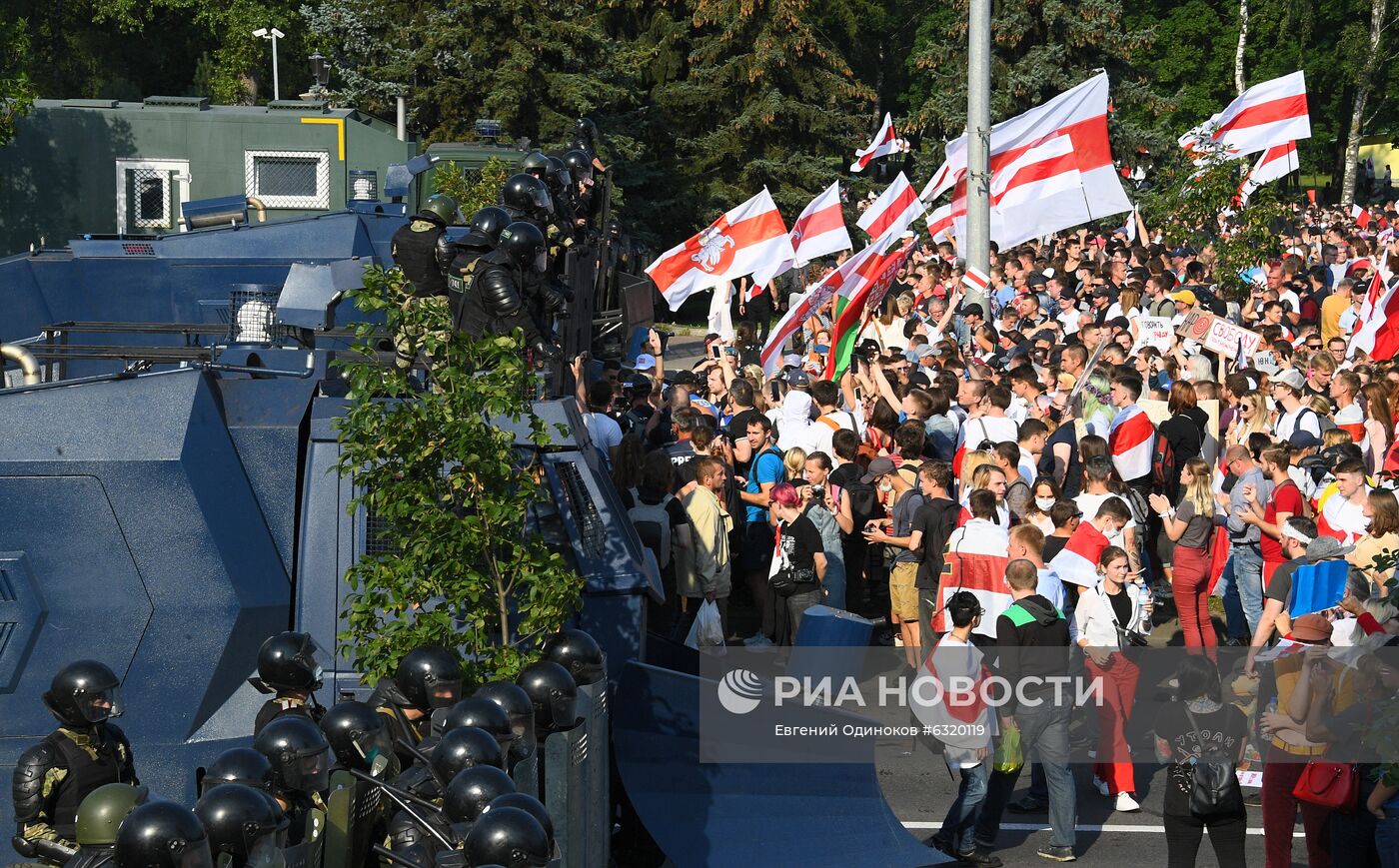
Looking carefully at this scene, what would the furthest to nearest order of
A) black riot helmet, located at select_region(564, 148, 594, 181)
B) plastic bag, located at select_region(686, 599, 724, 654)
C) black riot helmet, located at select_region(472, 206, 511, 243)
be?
black riot helmet, located at select_region(564, 148, 594, 181)
plastic bag, located at select_region(686, 599, 724, 654)
black riot helmet, located at select_region(472, 206, 511, 243)

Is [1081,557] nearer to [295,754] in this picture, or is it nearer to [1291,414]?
[1291,414]

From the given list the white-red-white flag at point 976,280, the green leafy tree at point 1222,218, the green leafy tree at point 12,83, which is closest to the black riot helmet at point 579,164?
the white-red-white flag at point 976,280

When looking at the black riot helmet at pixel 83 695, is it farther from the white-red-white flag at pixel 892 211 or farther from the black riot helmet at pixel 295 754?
the white-red-white flag at pixel 892 211

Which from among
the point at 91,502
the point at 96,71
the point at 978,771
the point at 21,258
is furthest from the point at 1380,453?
the point at 96,71

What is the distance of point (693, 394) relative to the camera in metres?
16.2

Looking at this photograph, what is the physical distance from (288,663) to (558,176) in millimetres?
7067

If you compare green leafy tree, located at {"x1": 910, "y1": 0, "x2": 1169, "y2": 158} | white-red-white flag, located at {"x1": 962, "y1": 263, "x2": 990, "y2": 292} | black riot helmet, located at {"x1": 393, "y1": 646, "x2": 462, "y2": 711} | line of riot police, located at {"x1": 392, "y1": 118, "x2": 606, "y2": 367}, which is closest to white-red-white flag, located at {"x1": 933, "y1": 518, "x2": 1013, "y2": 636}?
line of riot police, located at {"x1": 392, "y1": 118, "x2": 606, "y2": 367}

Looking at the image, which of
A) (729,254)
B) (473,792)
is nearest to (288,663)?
(473,792)

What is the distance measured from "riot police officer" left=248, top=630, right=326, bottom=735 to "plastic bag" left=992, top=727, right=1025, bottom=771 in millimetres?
3885

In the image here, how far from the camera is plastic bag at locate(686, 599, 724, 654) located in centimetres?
1130

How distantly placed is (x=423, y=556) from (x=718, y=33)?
3267 centimetres

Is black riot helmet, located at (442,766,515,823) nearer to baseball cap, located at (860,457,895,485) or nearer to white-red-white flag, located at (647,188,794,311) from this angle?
baseball cap, located at (860,457,895,485)

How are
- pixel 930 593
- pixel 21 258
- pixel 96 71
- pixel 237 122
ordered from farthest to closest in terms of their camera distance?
1. pixel 96 71
2. pixel 237 122
3. pixel 21 258
4. pixel 930 593

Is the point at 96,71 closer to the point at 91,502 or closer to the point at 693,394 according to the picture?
the point at 693,394
